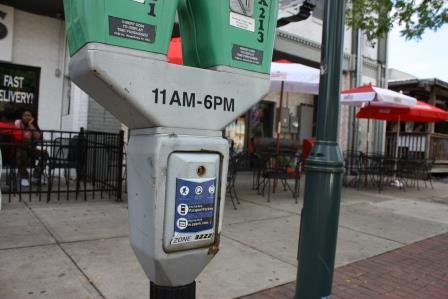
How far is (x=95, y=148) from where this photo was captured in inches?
270

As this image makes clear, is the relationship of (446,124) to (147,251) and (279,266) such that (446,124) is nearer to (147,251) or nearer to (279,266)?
(279,266)

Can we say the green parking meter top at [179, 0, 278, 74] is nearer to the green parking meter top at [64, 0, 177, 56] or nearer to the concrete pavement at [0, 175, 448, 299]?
the green parking meter top at [64, 0, 177, 56]

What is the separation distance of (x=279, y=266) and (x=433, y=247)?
7.55 feet

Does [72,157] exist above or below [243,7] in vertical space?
below

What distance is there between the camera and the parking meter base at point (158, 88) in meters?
1.47

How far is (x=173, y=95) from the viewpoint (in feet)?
5.29

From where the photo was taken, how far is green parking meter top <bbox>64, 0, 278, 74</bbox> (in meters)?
1.44

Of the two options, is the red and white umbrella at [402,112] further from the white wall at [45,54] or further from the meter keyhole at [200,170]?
the meter keyhole at [200,170]

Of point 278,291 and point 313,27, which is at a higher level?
point 313,27

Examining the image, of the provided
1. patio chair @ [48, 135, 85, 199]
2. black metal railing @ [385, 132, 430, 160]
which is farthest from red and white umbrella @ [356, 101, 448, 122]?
patio chair @ [48, 135, 85, 199]

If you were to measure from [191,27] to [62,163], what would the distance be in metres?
5.43

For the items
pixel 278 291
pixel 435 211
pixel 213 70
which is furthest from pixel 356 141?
pixel 213 70

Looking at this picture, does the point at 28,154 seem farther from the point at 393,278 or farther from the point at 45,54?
the point at 393,278

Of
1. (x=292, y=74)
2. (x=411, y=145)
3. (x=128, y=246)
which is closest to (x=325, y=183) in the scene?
(x=128, y=246)
